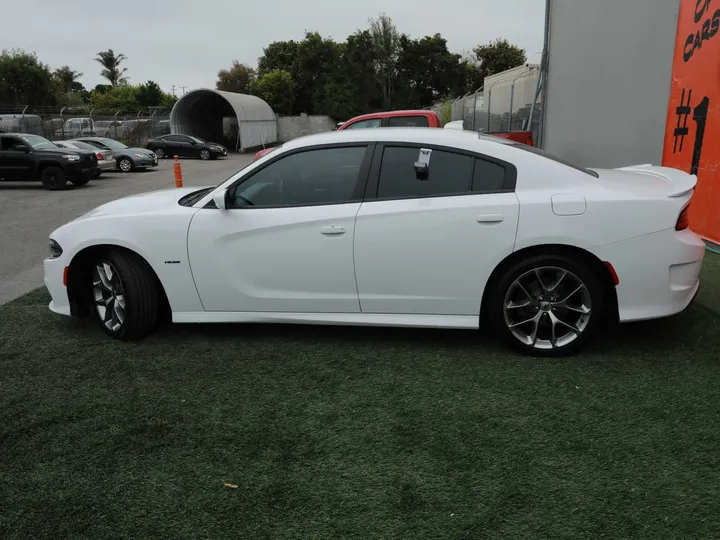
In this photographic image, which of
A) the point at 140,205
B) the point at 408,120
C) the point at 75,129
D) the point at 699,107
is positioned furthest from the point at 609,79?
the point at 75,129

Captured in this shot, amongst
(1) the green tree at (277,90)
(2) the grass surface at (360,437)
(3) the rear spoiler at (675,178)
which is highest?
(1) the green tree at (277,90)

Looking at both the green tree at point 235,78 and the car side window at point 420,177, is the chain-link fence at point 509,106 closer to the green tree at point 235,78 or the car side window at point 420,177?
the car side window at point 420,177

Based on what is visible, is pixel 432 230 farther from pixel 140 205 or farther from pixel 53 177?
pixel 53 177

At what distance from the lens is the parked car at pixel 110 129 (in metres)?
34.9

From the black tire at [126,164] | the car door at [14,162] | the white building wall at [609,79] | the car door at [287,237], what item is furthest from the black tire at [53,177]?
the car door at [287,237]

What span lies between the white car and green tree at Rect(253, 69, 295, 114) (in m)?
59.7

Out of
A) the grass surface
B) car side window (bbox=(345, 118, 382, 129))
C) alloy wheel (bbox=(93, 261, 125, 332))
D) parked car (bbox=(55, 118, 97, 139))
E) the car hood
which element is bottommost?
the grass surface

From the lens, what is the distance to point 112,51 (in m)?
97.9

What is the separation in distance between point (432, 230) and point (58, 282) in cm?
286

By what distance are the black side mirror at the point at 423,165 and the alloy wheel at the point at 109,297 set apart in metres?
2.31

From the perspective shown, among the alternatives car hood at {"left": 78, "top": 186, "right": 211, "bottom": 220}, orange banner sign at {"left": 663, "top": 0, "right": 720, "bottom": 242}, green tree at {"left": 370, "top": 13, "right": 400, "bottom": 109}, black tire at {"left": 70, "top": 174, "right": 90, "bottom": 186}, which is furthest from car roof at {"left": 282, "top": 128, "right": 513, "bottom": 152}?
green tree at {"left": 370, "top": 13, "right": 400, "bottom": 109}

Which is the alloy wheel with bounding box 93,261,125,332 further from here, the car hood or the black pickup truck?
the black pickup truck

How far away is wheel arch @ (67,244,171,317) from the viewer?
4.38m

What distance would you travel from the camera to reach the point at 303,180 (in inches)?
166
